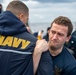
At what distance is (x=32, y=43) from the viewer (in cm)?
332

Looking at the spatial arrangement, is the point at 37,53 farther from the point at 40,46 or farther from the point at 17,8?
the point at 17,8

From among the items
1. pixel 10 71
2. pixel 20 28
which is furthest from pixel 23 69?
pixel 20 28

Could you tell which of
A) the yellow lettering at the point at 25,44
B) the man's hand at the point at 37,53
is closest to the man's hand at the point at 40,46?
the man's hand at the point at 37,53

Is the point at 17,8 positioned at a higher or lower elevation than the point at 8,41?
higher

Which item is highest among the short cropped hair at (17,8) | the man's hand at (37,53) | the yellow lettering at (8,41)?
the short cropped hair at (17,8)

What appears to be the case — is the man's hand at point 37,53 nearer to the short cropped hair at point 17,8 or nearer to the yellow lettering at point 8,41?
the yellow lettering at point 8,41

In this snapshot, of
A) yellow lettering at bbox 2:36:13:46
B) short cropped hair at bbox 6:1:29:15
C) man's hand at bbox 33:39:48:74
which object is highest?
short cropped hair at bbox 6:1:29:15

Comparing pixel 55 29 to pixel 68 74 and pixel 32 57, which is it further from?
pixel 32 57

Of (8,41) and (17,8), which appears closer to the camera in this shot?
(8,41)

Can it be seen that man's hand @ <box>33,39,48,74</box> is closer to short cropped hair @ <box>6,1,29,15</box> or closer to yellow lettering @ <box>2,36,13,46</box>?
yellow lettering @ <box>2,36,13,46</box>

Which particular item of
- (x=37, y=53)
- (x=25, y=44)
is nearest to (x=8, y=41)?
(x=25, y=44)

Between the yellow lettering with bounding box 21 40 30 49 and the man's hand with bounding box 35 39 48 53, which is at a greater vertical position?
the yellow lettering with bounding box 21 40 30 49

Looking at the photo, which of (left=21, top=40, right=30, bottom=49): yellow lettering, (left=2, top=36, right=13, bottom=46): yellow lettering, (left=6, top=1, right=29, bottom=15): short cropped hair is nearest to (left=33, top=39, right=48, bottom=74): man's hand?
(left=21, top=40, right=30, bottom=49): yellow lettering

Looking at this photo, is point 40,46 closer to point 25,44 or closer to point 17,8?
point 25,44
